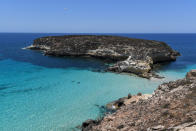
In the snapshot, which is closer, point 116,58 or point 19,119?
point 19,119

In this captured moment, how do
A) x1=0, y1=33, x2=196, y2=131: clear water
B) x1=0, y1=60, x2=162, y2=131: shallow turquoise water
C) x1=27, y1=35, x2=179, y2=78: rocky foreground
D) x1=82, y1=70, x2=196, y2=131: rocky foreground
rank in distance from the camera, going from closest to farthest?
x1=82, y1=70, x2=196, y2=131: rocky foreground
x1=0, y1=33, x2=196, y2=131: clear water
x1=0, y1=60, x2=162, y2=131: shallow turquoise water
x1=27, y1=35, x2=179, y2=78: rocky foreground

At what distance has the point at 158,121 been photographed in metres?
9.79

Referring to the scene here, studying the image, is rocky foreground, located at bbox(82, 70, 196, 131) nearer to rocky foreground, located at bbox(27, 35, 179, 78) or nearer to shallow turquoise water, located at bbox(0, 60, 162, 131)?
shallow turquoise water, located at bbox(0, 60, 162, 131)

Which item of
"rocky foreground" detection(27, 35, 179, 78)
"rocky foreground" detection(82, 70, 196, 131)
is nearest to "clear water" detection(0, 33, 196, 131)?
"rocky foreground" detection(82, 70, 196, 131)

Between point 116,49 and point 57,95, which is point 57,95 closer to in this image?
point 57,95

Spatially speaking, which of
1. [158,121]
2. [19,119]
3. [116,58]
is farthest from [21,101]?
[116,58]

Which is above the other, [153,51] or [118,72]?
[153,51]

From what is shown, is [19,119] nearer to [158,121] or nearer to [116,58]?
[158,121]

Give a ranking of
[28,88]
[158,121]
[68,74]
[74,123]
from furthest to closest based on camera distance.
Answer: [68,74], [28,88], [74,123], [158,121]

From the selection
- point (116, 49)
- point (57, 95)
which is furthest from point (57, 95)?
point (116, 49)

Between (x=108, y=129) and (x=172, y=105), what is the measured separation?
179 inches

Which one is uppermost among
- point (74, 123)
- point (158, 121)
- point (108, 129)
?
point (158, 121)

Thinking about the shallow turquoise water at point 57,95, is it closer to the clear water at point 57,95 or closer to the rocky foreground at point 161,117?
the clear water at point 57,95

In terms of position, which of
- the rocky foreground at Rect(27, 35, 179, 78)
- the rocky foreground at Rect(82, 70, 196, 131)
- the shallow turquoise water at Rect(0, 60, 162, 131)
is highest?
the rocky foreground at Rect(27, 35, 179, 78)
